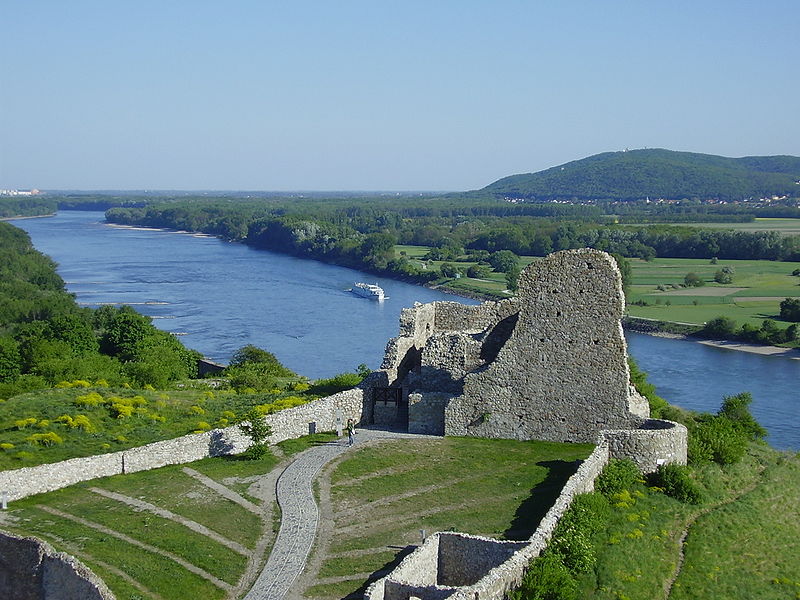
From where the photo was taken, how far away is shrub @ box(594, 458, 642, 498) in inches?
822

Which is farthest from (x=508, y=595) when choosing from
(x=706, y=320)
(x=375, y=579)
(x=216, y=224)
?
(x=216, y=224)

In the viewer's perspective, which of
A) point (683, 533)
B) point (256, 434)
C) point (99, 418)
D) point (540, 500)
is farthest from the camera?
point (99, 418)

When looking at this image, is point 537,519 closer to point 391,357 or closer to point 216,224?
point 391,357

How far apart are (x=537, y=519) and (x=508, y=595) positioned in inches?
171

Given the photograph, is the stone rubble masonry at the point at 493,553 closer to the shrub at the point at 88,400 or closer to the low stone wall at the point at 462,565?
the low stone wall at the point at 462,565

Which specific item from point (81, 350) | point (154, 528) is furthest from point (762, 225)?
point (154, 528)

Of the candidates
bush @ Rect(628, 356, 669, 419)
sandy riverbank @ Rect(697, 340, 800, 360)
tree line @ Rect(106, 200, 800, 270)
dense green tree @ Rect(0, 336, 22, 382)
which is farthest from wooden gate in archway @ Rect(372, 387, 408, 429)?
tree line @ Rect(106, 200, 800, 270)

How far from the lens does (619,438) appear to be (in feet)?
72.9

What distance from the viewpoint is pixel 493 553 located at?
57.1 feet

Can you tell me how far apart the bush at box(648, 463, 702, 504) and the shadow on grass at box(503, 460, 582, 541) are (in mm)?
2077

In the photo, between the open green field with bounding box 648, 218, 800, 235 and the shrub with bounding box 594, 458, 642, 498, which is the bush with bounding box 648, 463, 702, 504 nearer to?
the shrub with bounding box 594, 458, 642, 498

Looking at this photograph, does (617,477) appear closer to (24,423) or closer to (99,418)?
(99,418)

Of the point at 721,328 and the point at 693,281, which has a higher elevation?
the point at 693,281

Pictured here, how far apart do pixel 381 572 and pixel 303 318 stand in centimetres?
6164
